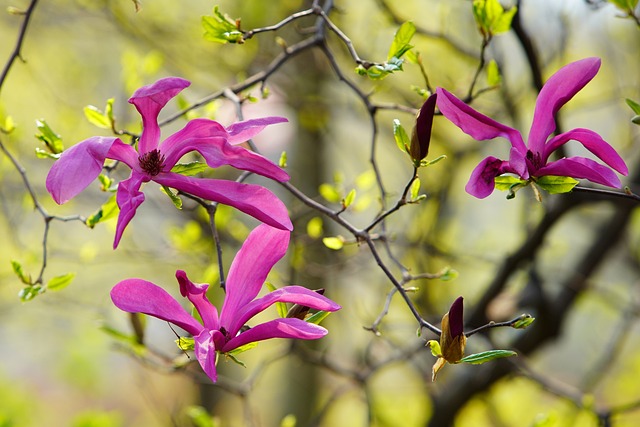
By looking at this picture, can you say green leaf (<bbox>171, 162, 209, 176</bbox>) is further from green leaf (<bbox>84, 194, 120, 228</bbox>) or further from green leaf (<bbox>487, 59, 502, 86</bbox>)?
green leaf (<bbox>487, 59, 502, 86</bbox>)

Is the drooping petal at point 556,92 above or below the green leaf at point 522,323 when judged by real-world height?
above

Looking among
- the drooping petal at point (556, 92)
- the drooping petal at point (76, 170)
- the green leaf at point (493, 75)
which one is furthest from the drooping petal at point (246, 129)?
the green leaf at point (493, 75)

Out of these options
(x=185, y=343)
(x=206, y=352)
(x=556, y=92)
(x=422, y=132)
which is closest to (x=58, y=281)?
(x=185, y=343)

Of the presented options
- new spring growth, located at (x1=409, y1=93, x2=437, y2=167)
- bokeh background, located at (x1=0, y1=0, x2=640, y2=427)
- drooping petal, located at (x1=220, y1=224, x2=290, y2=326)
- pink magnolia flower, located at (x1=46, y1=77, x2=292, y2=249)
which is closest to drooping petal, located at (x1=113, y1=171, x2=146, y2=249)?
pink magnolia flower, located at (x1=46, y1=77, x2=292, y2=249)

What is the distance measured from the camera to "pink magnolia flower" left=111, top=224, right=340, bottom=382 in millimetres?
664

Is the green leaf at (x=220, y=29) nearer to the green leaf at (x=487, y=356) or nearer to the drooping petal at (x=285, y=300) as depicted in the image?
the drooping petal at (x=285, y=300)

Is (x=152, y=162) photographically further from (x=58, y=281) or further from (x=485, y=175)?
(x=58, y=281)

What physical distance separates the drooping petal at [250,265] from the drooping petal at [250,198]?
6 cm

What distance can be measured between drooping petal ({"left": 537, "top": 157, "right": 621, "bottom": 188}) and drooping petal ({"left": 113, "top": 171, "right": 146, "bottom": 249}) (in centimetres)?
38

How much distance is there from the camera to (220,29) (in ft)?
3.10

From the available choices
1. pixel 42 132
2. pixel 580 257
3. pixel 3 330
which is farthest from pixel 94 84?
pixel 3 330

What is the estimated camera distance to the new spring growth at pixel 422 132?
69 centimetres

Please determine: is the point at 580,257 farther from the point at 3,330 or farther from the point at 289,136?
the point at 3,330

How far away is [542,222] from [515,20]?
502mm
